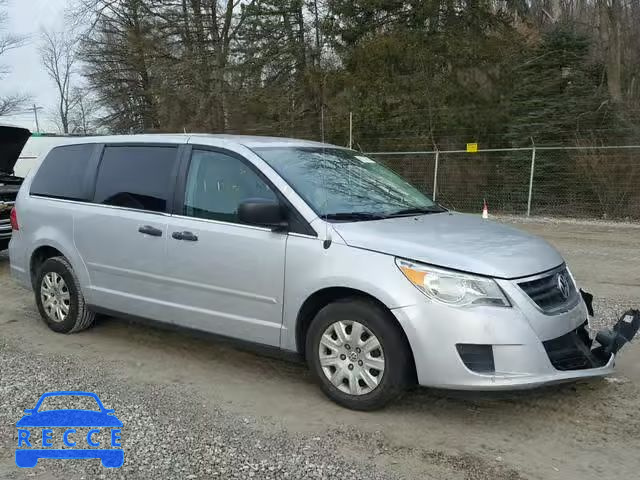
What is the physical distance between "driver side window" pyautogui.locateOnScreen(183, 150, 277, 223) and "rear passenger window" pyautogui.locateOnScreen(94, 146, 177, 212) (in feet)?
0.78

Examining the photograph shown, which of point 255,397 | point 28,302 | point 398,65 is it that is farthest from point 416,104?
point 255,397

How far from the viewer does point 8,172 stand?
10164 mm

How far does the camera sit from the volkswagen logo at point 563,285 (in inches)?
157

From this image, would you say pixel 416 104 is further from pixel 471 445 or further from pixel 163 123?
pixel 471 445

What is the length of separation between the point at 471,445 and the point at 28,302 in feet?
17.9

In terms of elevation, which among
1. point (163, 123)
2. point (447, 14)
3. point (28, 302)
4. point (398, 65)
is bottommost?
point (28, 302)

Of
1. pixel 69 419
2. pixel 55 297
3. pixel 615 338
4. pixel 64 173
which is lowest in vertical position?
pixel 69 419

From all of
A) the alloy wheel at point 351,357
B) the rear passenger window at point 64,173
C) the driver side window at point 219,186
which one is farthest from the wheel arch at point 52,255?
the alloy wheel at point 351,357

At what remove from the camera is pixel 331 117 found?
20859 mm

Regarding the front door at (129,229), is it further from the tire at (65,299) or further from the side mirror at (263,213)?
the side mirror at (263,213)

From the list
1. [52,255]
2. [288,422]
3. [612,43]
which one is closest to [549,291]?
[288,422]

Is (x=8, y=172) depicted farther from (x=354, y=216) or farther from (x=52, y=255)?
(x=354, y=216)

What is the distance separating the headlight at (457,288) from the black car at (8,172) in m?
7.30

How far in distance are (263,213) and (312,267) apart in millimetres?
483
